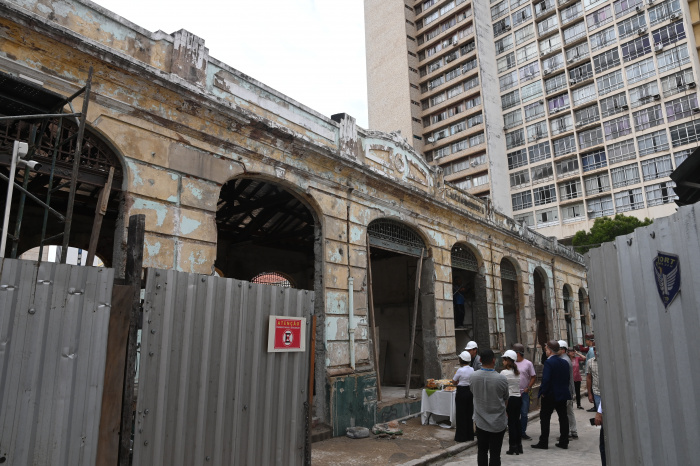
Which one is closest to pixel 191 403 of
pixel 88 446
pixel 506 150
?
pixel 88 446

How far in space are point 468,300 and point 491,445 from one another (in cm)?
1056

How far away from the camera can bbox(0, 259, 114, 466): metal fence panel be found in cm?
265

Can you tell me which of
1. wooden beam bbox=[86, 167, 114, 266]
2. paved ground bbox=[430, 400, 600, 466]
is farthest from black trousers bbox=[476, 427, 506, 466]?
wooden beam bbox=[86, 167, 114, 266]

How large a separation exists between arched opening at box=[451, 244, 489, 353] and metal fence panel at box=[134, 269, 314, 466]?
9804mm

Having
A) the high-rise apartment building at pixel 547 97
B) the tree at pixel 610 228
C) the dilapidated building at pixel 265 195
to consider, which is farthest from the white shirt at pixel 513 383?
the high-rise apartment building at pixel 547 97

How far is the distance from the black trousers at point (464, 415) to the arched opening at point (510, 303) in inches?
326

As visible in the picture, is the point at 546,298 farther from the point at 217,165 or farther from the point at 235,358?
the point at 235,358

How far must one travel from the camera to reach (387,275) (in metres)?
15.7

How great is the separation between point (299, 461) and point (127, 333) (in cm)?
187

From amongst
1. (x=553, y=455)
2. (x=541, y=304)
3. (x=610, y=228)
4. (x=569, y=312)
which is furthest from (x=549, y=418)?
(x=610, y=228)

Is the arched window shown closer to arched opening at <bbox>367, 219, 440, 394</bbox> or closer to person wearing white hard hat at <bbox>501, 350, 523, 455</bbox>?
arched opening at <bbox>367, 219, 440, 394</bbox>

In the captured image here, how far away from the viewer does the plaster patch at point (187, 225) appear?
6.67 m

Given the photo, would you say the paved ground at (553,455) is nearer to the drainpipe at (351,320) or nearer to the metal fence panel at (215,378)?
the drainpipe at (351,320)

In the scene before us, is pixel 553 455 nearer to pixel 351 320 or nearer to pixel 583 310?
pixel 351 320
